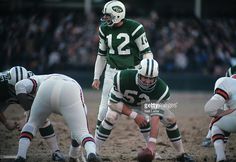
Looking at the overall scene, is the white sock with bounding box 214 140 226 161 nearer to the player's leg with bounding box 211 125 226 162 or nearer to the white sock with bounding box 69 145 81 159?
the player's leg with bounding box 211 125 226 162

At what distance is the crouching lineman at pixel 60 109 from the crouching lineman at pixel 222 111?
1683 millimetres

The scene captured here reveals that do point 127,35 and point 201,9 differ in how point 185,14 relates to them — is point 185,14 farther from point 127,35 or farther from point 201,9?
point 127,35

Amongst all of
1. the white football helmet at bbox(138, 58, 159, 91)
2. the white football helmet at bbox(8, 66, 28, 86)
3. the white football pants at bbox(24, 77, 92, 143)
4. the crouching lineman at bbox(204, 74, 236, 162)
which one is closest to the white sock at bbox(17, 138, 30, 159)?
the white football pants at bbox(24, 77, 92, 143)

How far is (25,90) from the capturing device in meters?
8.40

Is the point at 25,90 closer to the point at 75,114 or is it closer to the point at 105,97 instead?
the point at 75,114

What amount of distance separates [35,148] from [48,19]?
11685mm

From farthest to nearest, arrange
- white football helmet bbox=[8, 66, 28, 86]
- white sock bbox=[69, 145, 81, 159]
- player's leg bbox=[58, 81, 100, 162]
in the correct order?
white football helmet bbox=[8, 66, 28, 86] < white sock bbox=[69, 145, 81, 159] < player's leg bbox=[58, 81, 100, 162]

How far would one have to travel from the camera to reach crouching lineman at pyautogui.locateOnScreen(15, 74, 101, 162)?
311 inches

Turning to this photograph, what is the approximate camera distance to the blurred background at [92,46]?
20.4m

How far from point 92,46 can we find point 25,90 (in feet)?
39.3

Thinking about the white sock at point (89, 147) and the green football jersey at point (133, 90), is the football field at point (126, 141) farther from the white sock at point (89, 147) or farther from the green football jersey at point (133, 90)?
the white sock at point (89, 147)

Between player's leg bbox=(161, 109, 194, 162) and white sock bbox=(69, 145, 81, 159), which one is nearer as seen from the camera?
player's leg bbox=(161, 109, 194, 162)

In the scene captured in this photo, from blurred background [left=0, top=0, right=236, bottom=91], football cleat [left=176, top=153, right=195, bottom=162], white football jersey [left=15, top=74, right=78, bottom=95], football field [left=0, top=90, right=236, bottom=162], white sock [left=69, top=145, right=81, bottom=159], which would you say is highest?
white football jersey [left=15, top=74, right=78, bottom=95]

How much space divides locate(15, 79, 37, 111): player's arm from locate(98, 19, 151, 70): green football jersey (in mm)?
1653
